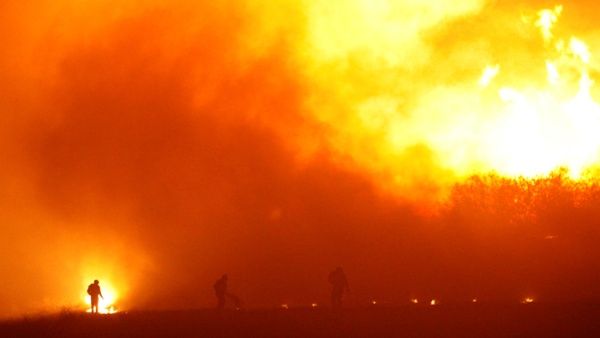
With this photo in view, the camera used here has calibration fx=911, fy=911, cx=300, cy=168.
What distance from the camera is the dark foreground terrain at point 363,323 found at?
29406 millimetres

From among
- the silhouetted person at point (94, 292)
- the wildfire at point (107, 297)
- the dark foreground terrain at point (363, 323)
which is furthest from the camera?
the wildfire at point (107, 297)

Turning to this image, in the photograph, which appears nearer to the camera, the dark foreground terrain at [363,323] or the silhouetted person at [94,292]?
the dark foreground terrain at [363,323]

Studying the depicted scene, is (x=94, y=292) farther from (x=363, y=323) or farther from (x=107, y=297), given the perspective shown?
(x=107, y=297)

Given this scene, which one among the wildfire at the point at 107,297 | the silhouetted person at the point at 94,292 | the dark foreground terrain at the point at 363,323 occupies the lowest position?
the dark foreground terrain at the point at 363,323

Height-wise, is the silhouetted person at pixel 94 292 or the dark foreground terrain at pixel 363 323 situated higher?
the silhouetted person at pixel 94 292

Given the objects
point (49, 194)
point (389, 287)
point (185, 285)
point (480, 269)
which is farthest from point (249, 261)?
point (49, 194)

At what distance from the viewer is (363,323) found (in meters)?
A: 30.8

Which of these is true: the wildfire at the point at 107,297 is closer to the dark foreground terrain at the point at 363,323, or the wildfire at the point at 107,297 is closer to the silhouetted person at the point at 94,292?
the silhouetted person at the point at 94,292

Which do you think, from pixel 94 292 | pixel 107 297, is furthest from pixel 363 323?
pixel 107 297

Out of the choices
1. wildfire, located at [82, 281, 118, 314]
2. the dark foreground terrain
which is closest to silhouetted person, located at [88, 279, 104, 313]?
the dark foreground terrain

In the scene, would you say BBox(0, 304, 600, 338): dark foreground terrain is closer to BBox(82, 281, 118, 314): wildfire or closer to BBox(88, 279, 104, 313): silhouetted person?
BBox(88, 279, 104, 313): silhouetted person

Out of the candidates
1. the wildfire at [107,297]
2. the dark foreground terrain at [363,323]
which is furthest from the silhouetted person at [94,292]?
the wildfire at [107,297]

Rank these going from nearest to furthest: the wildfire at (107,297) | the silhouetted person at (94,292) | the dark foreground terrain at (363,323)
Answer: the dark foreground terrain at (363,323)
the silhouetted person at (94,292)
the wildfire at (107,297)

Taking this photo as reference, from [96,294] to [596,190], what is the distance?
34634 mm
